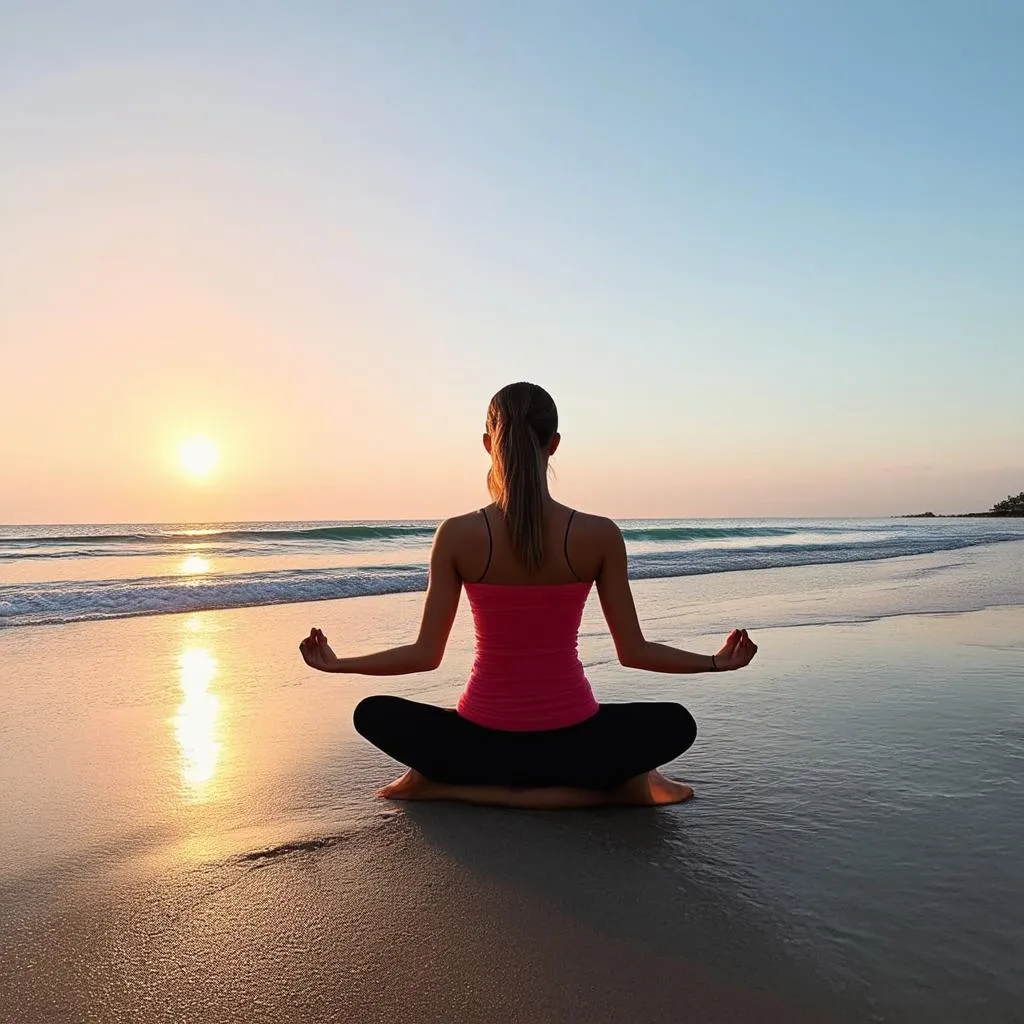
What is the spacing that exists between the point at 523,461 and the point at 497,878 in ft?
4.73

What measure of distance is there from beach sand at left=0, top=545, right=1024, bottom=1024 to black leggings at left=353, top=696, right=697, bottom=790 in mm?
146

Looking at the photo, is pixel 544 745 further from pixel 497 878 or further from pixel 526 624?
pixel 497 878

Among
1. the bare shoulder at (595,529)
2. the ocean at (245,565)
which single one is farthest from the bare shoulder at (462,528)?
the ocean at (245,565)

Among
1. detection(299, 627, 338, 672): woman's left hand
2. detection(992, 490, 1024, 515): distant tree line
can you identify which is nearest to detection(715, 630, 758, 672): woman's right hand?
detection(299, 627, 338, 672): woman's left hand

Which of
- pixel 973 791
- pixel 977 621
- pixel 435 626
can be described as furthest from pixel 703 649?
pixel 435 626

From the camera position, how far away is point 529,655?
11.2 feet

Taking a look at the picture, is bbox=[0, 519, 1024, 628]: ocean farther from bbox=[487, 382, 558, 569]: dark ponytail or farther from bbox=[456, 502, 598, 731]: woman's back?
bbox=[487, 382, 558, 569]: dark ponytail

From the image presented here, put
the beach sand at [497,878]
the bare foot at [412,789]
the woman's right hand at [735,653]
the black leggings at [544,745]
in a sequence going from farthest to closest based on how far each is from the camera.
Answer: the bare foot at [412,789] < the black leggings at [544,745] < the woman's right hand at [735,653] < the beach sand at [497,878]

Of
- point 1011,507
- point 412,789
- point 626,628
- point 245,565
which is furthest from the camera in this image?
point 1011,507

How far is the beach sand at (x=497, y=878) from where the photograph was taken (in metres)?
2.07

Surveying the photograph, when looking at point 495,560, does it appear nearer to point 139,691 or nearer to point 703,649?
point 139,691

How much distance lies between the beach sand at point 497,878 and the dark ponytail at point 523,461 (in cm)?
106

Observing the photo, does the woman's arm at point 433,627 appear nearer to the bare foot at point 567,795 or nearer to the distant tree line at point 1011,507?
the bare foot at point 567,795

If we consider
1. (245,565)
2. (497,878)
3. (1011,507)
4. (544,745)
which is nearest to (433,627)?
(544,745)
